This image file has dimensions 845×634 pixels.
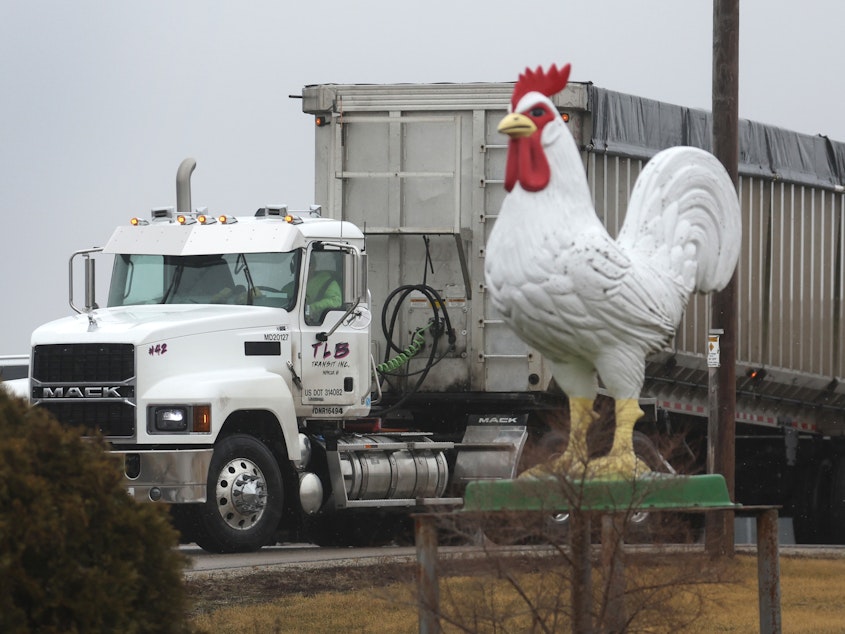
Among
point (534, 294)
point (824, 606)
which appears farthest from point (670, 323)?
point (824, 606)

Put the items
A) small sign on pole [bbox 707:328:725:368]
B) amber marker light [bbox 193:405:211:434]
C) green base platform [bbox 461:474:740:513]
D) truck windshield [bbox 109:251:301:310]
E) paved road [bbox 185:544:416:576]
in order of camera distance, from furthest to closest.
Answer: truck windshield [bbox 109:251:301:310] → amber marker light [bbox 193:405:211:434] → small sign on pole [bbox 707:328:725:368] → paved road [bbox 185:544:416:576] → green base platform [bbox 461:474:740:513]

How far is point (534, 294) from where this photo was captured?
25.0 feet

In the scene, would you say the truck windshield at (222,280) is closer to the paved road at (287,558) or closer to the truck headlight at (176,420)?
the truck headlight at (176,420)

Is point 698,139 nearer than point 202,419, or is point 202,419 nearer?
point 202,419

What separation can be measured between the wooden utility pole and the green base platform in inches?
274

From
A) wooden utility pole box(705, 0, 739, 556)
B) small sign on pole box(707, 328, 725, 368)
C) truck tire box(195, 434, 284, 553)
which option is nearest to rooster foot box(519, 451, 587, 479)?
wooden utility pole box(705, 0, 739, 556)

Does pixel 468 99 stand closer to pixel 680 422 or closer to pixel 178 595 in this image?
pixel 680 422

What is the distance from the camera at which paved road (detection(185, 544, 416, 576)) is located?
45.5 ft

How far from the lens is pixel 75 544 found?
232 inches

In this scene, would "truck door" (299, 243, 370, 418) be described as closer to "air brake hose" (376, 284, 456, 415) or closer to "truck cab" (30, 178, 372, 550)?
"truck cab" (30, 178, 372, 550)

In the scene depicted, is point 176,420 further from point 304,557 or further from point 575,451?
point 575,451

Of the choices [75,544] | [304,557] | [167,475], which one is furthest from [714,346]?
[75,544]

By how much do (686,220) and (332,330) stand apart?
27.7ft

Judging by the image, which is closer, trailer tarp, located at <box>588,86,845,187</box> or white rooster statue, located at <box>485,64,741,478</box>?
white rooster statue, located at <box>485,64,741,478</box>
